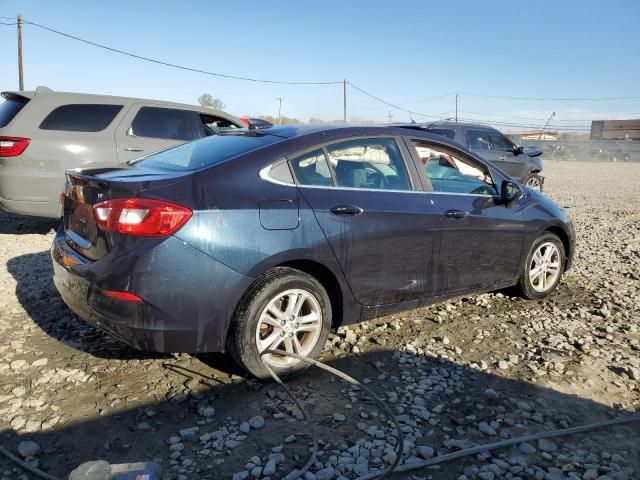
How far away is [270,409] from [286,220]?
108 cm

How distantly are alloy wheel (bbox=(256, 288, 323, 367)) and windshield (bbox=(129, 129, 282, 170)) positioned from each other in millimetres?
927

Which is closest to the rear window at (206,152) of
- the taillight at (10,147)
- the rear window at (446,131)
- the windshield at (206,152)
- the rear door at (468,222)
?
the windshield at (206,152)

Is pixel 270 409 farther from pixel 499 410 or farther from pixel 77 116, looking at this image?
pixel 77 116

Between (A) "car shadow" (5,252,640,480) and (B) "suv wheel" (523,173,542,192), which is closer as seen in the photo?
(A) "car shadow" (5,252,640,480)

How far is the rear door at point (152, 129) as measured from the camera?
6.76 m

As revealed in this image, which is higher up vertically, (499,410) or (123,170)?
(123,170)

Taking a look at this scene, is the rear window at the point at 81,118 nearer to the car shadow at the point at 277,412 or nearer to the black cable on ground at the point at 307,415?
the car shadow at the point at 277,412

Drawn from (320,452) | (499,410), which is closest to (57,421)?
(320,452)

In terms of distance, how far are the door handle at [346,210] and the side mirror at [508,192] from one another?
5.13ft

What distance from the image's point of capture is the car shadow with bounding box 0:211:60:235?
7.05 meters

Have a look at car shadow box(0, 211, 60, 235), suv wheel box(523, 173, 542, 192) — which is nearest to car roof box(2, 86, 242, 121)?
car shadow box(0, 211, 60, 235)

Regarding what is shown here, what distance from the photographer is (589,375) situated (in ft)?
11.2

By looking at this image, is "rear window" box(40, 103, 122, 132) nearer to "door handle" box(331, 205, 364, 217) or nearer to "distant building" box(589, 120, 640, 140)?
"door handle" box(331, 205, 364, 217)

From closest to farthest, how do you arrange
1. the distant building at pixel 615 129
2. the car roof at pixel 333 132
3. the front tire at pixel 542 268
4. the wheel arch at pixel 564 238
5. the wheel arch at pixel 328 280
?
the wheel arch at pixel 328 280, the car roof at pixel 333 132, the front tire at pixel 542 268, the wheel arch at pixel 564 238, the distant building at pixel 615 129
